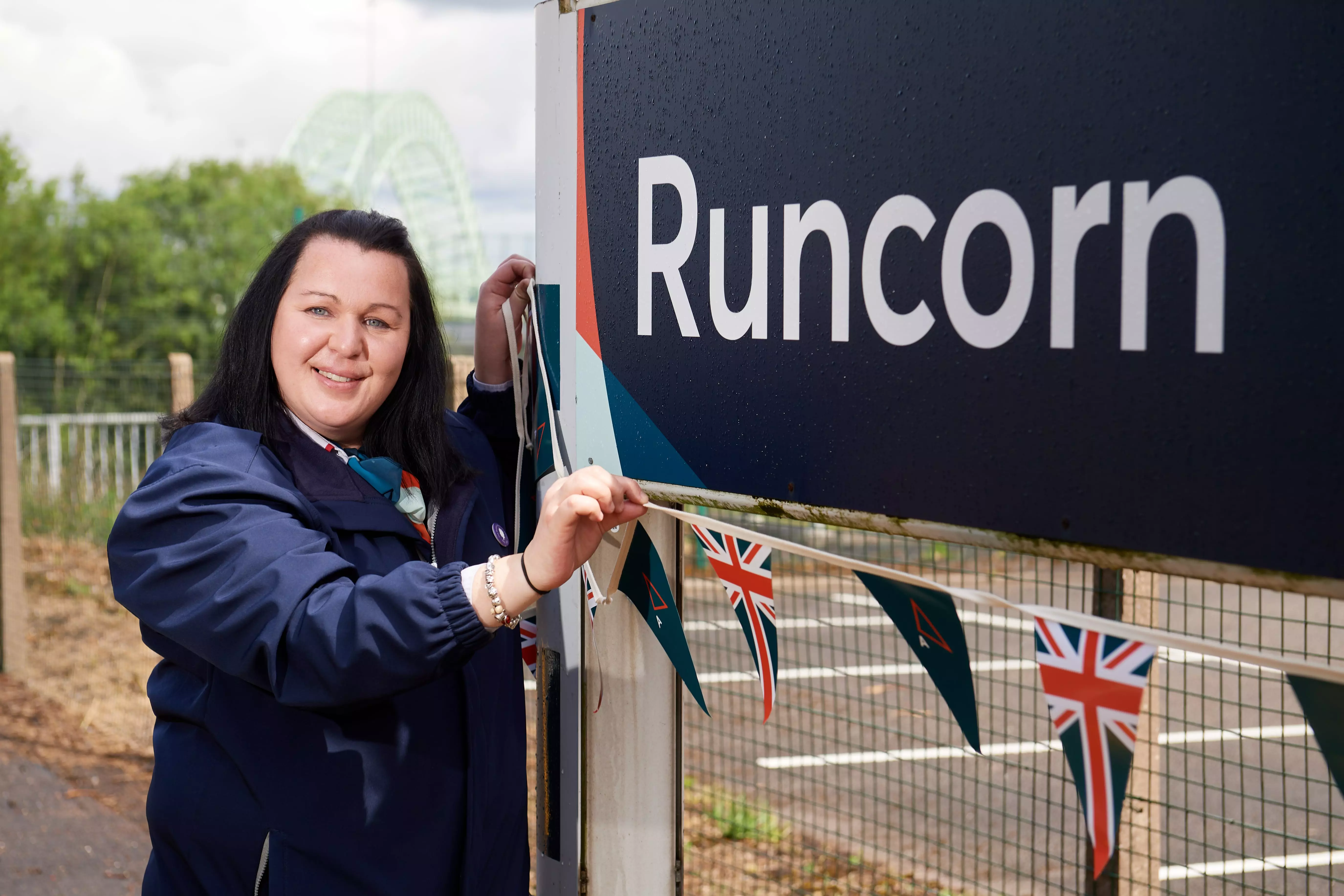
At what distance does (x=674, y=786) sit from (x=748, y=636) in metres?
0.47

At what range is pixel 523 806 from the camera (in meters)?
2.11

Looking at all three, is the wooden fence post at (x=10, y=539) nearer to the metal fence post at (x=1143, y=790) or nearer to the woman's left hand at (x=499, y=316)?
the woman's left hand at (x=499, y=316)

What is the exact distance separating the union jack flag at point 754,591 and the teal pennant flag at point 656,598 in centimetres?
15

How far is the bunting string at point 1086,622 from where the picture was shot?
42.9 inches

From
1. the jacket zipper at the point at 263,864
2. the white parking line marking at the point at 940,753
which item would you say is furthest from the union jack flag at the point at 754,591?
the white parking line marking at the point at 940,753

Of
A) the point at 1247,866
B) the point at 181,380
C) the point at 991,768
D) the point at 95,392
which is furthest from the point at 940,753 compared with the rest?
the point at 95,392

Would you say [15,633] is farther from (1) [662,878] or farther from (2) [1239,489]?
(2) [1239,489]

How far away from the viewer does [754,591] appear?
5.48 feet

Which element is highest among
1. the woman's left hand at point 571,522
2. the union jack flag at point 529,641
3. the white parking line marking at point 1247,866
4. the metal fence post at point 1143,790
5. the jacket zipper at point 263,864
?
the woman's left hand at point 571,522

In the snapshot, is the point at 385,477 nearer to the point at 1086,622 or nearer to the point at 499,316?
the point at 499,316

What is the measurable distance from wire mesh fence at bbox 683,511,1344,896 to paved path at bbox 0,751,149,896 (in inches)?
82.7

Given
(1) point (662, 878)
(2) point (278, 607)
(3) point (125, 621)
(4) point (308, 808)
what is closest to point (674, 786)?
(1) point (662, 878)

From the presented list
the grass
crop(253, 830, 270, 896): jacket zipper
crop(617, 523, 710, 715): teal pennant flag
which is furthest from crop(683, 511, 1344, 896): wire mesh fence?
the grass

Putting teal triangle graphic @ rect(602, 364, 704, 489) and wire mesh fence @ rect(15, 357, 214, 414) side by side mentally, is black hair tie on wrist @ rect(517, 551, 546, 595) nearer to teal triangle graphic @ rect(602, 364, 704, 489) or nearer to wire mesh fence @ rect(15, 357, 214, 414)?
teal triangle graphic @ rect(602, 364, 704, 489)
